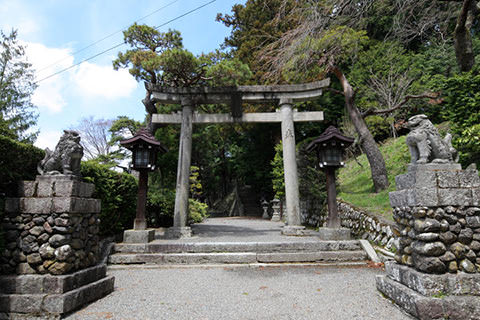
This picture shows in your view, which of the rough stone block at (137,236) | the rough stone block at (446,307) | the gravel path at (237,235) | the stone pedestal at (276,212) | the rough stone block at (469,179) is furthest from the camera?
the stone pedestal at (276,212)

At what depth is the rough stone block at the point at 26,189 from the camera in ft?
10.8

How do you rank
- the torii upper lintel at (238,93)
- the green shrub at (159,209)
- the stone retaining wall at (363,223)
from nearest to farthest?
the stone retaining wall at (363,223) → the torii upper lintel at (238,93) → the green shrub at (159,209)

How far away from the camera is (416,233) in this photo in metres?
2.93

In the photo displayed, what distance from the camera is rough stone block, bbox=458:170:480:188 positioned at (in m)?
2.88

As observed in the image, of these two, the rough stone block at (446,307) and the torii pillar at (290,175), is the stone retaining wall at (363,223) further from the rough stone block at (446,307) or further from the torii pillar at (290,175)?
the torii pillar at (290,175)

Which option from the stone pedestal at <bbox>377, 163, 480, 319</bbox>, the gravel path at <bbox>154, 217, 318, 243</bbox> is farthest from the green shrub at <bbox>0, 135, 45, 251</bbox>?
the stone pedestal at <bbox>377, 163, 480, 319</bbox>

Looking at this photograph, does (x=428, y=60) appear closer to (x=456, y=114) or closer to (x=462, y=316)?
(x=456, y=114)

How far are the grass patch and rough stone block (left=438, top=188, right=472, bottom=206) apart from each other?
3.56 metres

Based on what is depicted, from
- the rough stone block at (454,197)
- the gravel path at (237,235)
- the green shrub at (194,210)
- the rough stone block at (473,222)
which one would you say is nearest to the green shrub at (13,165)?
the gravel path at (237,235)

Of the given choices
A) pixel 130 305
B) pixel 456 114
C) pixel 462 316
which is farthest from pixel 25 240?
pixel 456 114

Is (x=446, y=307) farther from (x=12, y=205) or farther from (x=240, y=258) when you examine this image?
(x=12, y=205)

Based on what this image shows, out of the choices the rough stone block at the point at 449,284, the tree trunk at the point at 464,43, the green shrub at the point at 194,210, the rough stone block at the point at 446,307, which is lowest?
the rough stone block at the point at 446,307

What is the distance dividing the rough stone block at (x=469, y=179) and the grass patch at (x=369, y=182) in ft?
11.6

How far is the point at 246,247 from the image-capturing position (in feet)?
19.2
